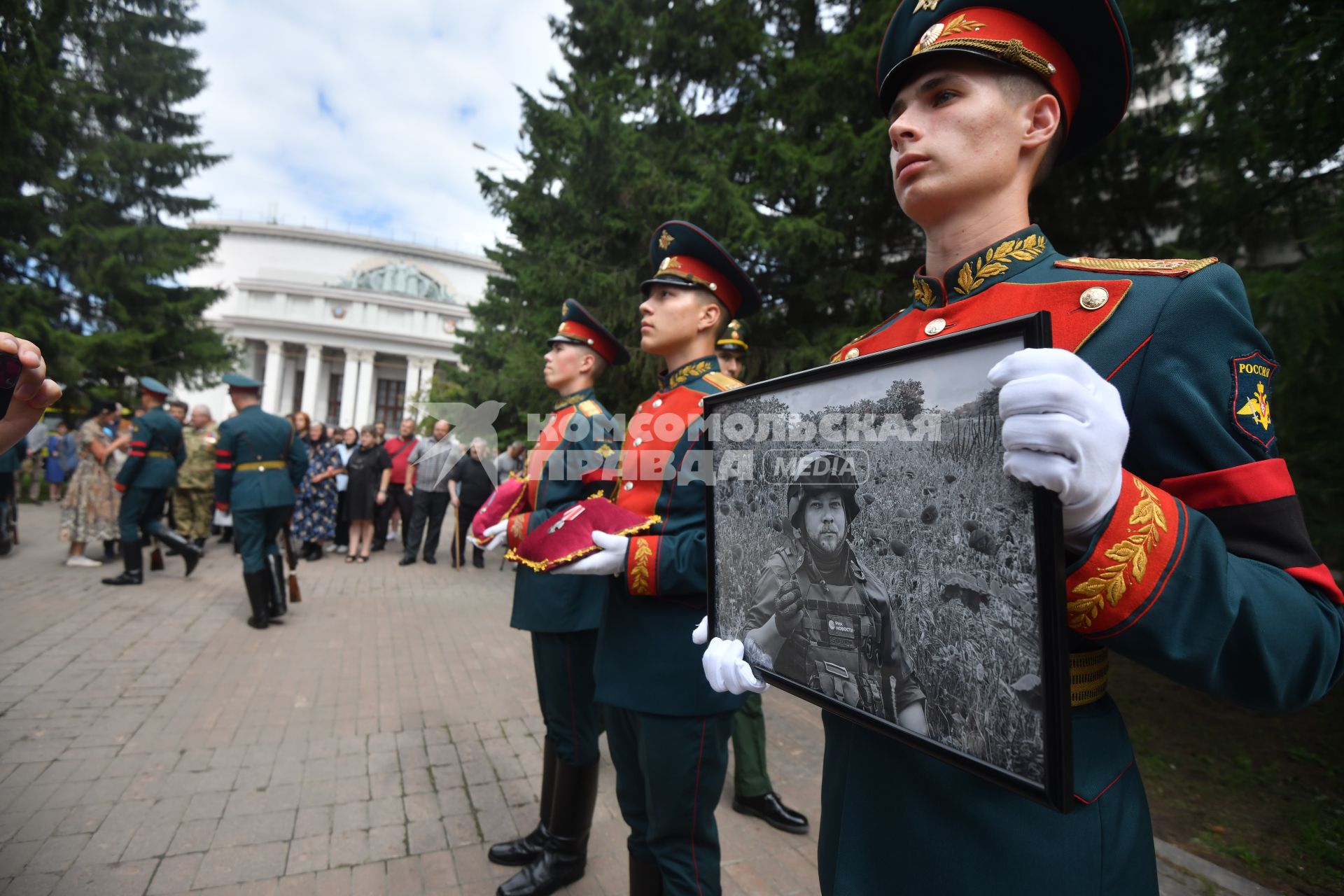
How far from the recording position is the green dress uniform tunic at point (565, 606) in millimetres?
2852

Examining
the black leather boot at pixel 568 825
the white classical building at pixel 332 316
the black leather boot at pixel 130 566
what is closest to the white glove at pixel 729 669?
the black leather boot at pixel 568 825

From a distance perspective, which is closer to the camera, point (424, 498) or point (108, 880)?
point (108, 880)

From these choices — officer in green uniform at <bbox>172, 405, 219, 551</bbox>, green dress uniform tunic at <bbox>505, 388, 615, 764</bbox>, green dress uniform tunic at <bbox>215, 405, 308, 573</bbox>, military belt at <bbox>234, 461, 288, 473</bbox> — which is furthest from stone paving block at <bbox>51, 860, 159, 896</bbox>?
officer in green uniform at <bbox>172, 405, 219, 551</bbox>

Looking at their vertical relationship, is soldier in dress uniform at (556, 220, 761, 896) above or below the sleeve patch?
below

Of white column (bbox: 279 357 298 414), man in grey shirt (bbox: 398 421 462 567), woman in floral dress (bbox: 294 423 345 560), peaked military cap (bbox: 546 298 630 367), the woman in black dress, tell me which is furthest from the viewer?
white column (bbox: 279 357 298 414)

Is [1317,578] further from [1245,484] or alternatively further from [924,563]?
[924,563]

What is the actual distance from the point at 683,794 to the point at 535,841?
53.1 inches

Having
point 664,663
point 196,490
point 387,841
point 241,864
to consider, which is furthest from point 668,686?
point 196,490

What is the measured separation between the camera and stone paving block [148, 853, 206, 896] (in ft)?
8.63

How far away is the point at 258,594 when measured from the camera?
6371mm

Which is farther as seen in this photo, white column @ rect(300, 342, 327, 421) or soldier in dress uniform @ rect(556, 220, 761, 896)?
white column @ rect(300, 342, 327, 421)

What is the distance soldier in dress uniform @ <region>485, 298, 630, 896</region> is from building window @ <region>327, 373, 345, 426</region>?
190 ft

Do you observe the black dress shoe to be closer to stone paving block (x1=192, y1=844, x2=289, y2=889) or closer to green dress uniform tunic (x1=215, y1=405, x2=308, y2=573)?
stone paving block (x1=192, y1=844, x2=289, y2=889)

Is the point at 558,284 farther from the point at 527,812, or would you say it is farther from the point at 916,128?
Answer: the point at 916,128
